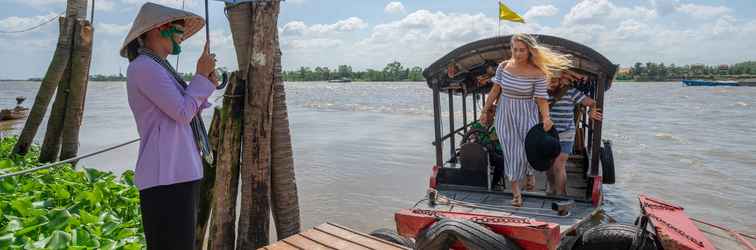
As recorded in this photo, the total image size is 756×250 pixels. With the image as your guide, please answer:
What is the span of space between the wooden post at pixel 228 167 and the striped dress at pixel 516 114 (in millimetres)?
2460

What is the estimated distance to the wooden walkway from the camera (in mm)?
4035

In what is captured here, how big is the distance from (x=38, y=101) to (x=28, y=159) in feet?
2.77

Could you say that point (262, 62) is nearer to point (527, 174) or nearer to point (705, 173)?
point (527, 174)

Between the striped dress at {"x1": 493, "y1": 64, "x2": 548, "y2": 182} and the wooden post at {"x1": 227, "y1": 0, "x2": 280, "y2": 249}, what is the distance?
7.35 ft

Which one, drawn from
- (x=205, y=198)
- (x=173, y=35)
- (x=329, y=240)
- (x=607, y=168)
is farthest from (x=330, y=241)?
(x=607, y=168)

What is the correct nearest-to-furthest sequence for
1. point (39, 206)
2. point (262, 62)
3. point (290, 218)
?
point (262, 62)
point (290, 218)
point (39, 206)

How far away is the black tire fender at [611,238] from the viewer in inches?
189

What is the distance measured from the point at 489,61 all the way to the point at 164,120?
14.0 feet

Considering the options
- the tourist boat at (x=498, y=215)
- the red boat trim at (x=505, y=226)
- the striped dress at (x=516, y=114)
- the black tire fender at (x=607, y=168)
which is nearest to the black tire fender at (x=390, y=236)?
the tourist boat at (x=498, y=215)

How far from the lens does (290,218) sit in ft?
14.5

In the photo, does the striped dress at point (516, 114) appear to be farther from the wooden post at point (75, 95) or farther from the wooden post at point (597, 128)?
the wooden post at point (75, 95)

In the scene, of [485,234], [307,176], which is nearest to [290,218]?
[485,234]

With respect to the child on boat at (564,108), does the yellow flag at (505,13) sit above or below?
above

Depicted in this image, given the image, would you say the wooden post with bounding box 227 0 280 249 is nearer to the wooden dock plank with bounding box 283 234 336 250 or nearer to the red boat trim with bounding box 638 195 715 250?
the wooden dock plank with bounding box 283 234 336 250
